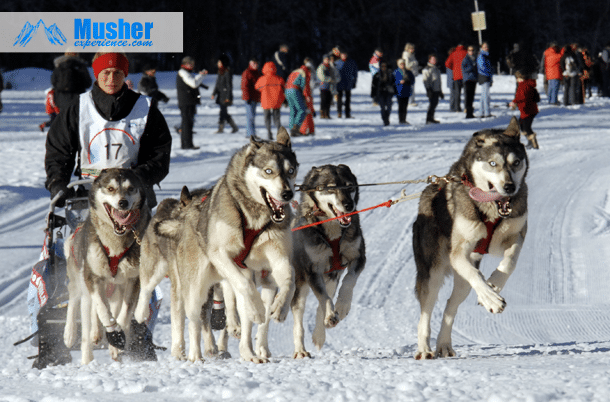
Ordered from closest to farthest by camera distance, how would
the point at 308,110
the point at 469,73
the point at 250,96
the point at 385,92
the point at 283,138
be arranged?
the point at 283,138, the point at 250,96, the point at 308,110, the point at 385,92, the point at 469,73

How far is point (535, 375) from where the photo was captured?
9.56 feet

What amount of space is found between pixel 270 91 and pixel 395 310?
840cm

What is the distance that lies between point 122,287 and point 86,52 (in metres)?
19.3

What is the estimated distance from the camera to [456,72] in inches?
662

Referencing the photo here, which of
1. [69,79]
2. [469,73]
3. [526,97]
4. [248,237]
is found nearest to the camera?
[248,237]

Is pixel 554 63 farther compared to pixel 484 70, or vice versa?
pixel 554 63

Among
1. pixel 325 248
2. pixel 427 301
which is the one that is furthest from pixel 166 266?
pixel 427 301

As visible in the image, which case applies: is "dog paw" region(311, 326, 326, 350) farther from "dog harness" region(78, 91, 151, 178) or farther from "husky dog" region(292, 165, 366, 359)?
"dog harness" region(78, 91, 151, 178)

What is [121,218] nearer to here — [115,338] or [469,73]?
[115,338]

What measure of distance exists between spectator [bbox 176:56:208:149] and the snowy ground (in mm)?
468

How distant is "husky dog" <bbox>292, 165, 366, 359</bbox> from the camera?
167 inches

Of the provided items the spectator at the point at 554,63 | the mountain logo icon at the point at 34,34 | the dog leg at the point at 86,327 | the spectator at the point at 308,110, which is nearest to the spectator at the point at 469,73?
the spectator at the point at 554,63

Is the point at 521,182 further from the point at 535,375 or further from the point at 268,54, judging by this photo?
the point at 268,54

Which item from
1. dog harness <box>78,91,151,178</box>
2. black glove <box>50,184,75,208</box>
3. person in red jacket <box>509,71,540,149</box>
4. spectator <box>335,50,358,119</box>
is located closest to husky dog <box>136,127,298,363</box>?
dog harness <box>78,91,151,178</box>
